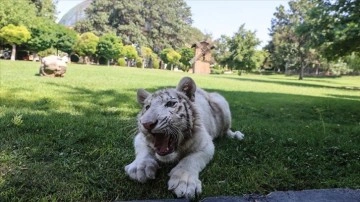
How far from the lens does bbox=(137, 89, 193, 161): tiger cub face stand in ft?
10.8

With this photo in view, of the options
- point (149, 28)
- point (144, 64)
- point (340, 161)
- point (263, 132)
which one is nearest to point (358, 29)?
point (263, 132)

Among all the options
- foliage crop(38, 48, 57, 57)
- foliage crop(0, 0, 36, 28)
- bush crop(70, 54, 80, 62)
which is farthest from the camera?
bush crop(70, 54, 80, 62)

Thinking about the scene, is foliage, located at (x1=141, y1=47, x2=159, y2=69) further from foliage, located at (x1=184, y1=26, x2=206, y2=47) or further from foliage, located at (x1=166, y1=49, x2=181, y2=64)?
foliage, located at (x1=184, y1=26, x2=206, y2=47)

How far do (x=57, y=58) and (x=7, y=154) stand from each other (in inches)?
577

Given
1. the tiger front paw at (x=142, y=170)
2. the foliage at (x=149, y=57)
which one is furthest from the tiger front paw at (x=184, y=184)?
the foliage at (x=149, y=57)

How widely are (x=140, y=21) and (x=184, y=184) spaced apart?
76.1 meters

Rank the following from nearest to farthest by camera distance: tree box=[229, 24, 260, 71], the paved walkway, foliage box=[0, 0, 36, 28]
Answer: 1. the paved walkway
2. foliage box=[0, 0, 36, 28]
3. tree box=[229, 24, 260, 71]

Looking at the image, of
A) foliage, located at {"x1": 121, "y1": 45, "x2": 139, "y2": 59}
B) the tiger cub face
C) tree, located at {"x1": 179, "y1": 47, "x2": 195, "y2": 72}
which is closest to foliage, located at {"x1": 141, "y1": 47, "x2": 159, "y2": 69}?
tree, located at {"x1": 179, "y1": 47, "x2": 195, "y2": 72}

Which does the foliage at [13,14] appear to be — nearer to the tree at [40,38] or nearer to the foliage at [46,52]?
the tree at [40,38]

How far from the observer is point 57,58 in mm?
17781

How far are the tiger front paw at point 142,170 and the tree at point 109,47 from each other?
180 ft

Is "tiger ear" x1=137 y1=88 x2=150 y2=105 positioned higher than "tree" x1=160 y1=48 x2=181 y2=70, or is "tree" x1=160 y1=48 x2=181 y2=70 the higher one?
"tree" x1=160 y1=48 x2=181 y2=70

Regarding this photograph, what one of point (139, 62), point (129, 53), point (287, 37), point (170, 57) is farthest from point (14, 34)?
point (287, 37)

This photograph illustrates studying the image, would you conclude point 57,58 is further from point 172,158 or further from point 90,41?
point 90,41
